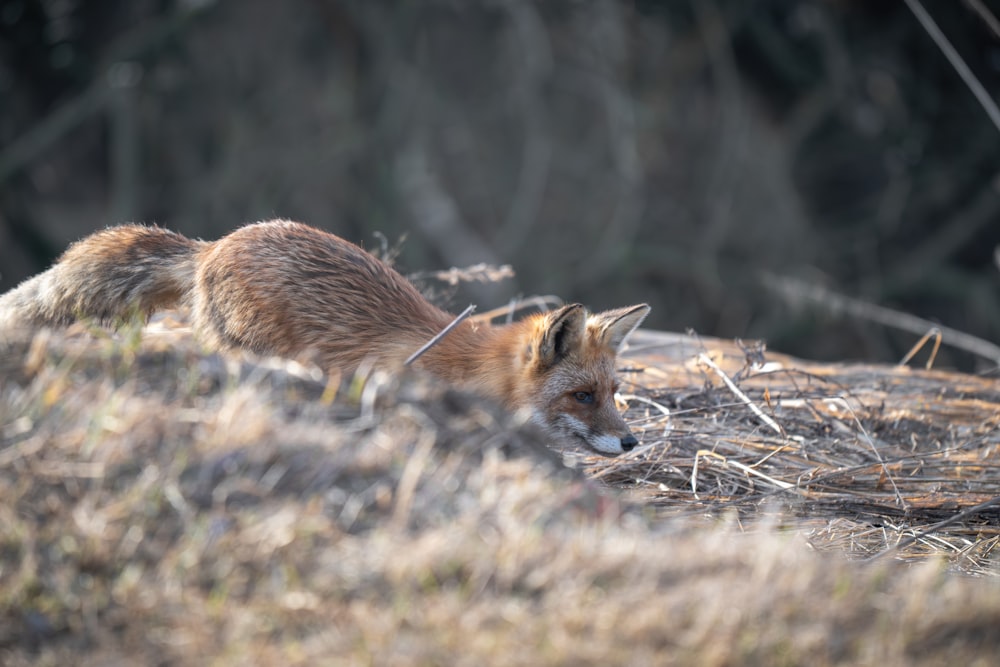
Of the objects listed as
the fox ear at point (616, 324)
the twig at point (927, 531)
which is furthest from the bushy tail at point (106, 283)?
the twig at point (927, 531)

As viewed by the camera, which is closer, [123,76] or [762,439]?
[762,439]

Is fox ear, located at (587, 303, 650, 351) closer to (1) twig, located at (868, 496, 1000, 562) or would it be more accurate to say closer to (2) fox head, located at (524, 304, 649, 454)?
(2) fox head, located at (524, 304, 649, 454)

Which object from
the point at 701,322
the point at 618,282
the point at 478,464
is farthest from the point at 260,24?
the point at 478,464

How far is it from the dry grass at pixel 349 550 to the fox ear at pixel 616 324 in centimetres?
207

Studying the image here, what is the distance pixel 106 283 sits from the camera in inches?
218

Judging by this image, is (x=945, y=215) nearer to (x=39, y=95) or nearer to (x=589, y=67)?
(x=589, y=67)

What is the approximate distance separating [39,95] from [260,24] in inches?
220

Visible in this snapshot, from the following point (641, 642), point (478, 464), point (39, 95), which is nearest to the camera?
point (641, 642)

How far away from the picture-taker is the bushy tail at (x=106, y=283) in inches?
218

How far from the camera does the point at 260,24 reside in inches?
873

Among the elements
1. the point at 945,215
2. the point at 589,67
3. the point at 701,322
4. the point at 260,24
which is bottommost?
the point at 701,322

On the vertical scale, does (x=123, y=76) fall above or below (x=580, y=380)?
above

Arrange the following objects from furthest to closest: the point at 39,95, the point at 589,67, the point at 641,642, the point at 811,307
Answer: the point at 589,67
the point at 39,95
the point at 811,307
the point at 641,642

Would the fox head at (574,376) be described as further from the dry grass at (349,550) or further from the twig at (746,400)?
the dry grass at (349,550)
